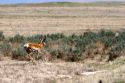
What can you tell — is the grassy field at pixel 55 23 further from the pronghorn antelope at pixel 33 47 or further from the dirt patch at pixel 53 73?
the dirt patch at pixel 53 73

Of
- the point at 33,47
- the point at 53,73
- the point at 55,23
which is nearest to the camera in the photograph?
the point at 53,73

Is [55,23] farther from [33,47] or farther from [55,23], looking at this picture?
[33,47]

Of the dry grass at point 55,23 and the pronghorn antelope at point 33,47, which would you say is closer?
the pronghorn antelope at point 33,47

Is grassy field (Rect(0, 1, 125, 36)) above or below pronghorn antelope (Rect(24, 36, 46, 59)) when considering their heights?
below

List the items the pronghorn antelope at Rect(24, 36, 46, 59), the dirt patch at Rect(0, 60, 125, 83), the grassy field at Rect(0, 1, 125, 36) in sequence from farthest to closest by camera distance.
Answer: the grassy field at Rect(0, 1, 125, 36), the pronghorn antelope at Rect(24, 36, 46, 59), the dirt patch at Rect(0, 60, 125, 83)

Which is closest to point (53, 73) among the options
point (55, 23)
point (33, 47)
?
A: point (33, 47)

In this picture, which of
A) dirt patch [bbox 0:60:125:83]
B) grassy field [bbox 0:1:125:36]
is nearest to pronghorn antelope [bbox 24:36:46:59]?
dirt patch [bbox 0:60:125:83]

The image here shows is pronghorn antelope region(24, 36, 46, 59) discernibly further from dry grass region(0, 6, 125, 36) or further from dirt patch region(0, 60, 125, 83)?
dry grass region(0, 6, 125, 36)

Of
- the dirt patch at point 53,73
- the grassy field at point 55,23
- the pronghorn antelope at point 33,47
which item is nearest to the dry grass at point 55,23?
the grassy field at point 55,23

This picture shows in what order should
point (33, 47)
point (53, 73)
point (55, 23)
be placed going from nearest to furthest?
point (53, 73) < point (33, 47) < point (55, 23)

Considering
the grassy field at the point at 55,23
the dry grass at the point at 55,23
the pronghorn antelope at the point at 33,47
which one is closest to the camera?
the pronghorn antelope at the point at 33,47

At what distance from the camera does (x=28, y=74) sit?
56.9ft

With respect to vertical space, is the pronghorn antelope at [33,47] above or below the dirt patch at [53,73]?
above

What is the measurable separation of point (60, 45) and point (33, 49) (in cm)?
580
